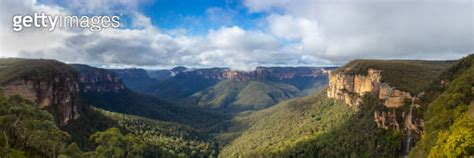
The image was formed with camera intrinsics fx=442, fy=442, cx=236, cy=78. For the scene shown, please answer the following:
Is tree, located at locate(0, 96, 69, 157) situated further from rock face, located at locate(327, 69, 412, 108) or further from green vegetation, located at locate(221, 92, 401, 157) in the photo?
rock face, located at locate(327, 69, 412, 108)

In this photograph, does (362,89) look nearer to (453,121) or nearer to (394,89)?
(394,89)

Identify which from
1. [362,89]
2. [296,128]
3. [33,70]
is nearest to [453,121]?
[362,89]

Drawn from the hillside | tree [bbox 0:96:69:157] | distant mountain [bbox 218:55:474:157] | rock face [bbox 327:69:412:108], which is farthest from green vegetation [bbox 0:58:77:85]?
rock face [bbox 327:69:412:108]

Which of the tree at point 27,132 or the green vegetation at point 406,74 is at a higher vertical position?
the green vegetation at point 406,74

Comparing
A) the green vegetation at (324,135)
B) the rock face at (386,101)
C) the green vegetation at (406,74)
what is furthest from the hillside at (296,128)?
the green vegetation at (406,74)

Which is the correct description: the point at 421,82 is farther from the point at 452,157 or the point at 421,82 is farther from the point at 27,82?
the point at 27,82

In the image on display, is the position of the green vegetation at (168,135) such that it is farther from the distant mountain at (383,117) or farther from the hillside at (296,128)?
the distant mountain at (383,117)

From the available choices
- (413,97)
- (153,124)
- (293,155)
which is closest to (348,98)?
(293,155)
